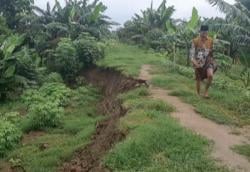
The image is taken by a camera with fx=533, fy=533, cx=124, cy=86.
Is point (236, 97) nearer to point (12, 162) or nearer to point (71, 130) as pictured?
point (71, 130)

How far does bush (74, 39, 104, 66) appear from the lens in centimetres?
2003

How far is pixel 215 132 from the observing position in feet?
32.3

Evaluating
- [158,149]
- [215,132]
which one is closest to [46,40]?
[215,132]

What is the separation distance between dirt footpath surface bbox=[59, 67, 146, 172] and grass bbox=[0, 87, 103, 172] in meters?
0.23

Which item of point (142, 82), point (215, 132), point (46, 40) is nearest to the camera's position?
point (215, 132)

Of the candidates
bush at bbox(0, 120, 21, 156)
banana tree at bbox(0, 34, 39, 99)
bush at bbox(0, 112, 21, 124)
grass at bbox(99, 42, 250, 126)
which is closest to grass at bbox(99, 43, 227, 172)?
grass at bbox(99, 42, 250, 126)

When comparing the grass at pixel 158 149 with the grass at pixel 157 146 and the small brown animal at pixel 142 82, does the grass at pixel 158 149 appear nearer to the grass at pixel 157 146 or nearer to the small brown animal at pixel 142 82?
the grass at pixel 157 146

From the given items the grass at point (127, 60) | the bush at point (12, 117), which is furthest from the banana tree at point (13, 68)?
the bush at point (12, 117)

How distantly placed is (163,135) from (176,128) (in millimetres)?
445

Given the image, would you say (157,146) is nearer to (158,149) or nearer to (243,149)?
(158,149)

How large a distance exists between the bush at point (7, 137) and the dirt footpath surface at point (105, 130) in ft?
5.65

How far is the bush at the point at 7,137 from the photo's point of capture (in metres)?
11.2

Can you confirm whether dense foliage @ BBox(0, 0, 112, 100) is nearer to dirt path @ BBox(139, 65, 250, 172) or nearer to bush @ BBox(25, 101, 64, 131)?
bush @ BBox(25, 101, 64, 131)

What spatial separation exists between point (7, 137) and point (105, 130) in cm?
214
